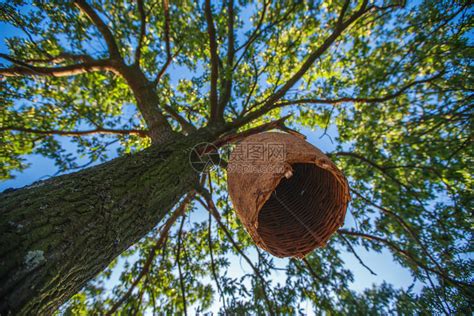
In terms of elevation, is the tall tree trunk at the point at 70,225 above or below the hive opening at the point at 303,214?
above

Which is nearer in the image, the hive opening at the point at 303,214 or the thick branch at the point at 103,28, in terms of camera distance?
the hive opening at the point at 303,214

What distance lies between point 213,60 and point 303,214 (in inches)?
99.5

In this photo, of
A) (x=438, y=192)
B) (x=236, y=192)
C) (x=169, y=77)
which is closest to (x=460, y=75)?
(x=438, y=192)

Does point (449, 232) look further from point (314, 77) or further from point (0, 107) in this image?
point (0, 107)

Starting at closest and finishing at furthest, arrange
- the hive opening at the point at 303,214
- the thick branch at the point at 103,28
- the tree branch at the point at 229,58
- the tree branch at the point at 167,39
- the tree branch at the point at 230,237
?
the hive opening at the point at 303,214, the tree branch at the point at 230,237, the thick branch at the point at 103,28, the tree branch at the point at 167,39, the tree branch at the point at 229,58

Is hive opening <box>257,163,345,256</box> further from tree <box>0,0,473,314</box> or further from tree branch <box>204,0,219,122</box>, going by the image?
tree branch <box>204,0,219,122</box>

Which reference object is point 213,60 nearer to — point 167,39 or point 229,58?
point 229,58

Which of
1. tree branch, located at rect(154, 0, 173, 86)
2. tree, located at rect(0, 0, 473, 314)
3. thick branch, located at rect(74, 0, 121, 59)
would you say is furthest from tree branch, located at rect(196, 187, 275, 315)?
thick branch, located at rect(74, 0, 121, 59)

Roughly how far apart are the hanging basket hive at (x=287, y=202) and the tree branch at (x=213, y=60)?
1.97 metres

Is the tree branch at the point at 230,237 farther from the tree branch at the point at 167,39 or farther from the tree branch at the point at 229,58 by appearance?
the tree branch at the point at 167,39

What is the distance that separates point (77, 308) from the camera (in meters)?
2.87

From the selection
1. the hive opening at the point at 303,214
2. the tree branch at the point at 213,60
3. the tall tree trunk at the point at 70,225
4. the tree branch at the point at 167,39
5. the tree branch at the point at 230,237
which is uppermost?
the tree branch at the point at 167,39

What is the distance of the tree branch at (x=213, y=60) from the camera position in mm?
2742

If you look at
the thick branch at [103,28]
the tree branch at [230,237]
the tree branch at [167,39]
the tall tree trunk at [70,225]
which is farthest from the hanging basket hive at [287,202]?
the thick branch at [103,28]
